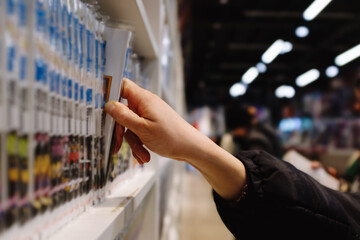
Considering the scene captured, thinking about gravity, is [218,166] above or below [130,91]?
below

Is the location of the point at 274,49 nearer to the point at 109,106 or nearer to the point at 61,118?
the point at 109,106

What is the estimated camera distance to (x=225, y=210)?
805 mm

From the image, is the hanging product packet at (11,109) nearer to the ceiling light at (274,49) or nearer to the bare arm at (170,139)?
the bare arm at (170,139)

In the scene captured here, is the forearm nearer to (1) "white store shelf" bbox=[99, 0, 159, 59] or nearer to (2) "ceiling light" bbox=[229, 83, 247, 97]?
(1) "white store shelf" bbox=[99, 0, 159, 59]

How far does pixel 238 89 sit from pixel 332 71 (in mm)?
4676

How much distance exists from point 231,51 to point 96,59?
28.4 ft

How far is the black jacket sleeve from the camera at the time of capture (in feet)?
2.53

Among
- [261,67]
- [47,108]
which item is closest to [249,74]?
[261,67]

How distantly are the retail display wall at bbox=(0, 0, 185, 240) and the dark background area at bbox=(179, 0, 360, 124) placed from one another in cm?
305

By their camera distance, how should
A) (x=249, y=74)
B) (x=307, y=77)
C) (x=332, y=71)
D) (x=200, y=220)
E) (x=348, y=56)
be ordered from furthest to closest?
(x=249, y=74) < (x=307, y=77) < (x=332, y=71) < (x=348, y=56) < (x=200, y=220)

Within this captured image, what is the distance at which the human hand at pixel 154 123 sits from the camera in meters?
0.62

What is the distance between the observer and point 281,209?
0.77 m

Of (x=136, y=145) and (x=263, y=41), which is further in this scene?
(x=263, y=41)

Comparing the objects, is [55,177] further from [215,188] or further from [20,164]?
[215,188]
